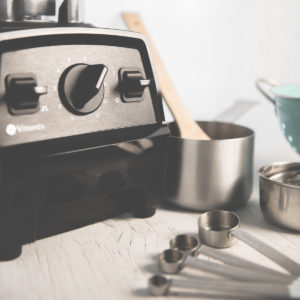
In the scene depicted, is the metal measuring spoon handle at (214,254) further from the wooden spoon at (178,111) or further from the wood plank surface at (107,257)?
the wooden spoon at (178,111)

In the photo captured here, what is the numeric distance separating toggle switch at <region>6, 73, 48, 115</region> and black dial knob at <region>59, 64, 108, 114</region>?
0.04 meters

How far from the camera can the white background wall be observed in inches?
38.7

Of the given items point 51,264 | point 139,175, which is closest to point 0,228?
point 51,264

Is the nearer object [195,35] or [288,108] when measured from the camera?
[288,108]

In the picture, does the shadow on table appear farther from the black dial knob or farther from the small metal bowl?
the black dial knob

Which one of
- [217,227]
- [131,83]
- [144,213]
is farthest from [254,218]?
[131,83]

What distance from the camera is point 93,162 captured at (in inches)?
23.1

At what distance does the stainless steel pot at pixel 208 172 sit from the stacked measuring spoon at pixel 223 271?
8cm

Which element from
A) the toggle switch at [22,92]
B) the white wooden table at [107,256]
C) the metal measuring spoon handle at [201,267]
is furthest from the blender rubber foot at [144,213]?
the toggle switch at [22,92]

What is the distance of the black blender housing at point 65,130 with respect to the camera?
526mm

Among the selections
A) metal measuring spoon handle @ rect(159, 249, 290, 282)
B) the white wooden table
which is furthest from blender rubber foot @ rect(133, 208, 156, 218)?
metal measuring spoon handle @ rect(159, 249, 290, 282)

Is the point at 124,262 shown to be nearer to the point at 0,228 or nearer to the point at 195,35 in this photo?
the point at 0,228

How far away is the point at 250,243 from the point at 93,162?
9.2 inches

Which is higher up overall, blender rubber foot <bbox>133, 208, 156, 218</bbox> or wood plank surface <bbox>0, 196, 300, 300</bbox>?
blender rubber foot <bbox>133, 208, 156, 218</bbox>
